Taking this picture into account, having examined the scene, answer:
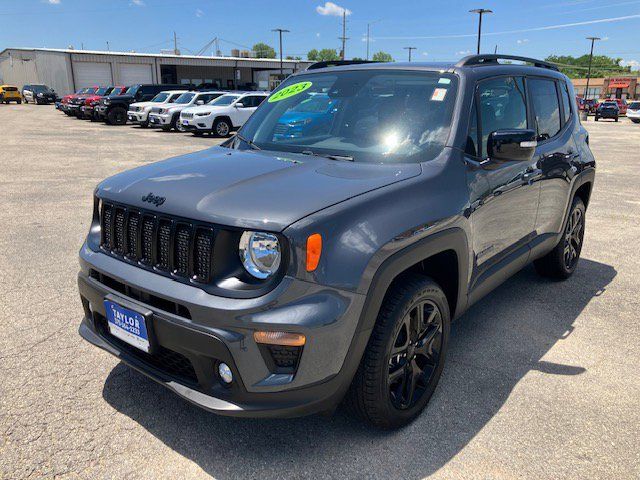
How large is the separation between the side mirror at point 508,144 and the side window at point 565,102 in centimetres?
168

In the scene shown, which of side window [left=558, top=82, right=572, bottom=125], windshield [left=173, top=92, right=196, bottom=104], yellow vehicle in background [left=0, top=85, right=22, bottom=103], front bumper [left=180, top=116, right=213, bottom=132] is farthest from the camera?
yellow vehicle in background [left=0, top=85, right=22, bottom=103]

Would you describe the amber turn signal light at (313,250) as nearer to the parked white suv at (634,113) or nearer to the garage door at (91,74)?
the parked white suv at (634,113)

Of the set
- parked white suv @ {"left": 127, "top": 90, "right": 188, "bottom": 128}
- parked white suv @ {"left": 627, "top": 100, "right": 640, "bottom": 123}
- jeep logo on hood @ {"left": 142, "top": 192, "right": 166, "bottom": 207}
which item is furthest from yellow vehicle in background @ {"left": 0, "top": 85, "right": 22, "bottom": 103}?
jeep logo on hood @ {"left": 142, "top": 192, "right": 166, "bottom": 207}

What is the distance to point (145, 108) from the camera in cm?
2311

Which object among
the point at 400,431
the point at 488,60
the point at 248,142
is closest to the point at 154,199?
the point at 248,142

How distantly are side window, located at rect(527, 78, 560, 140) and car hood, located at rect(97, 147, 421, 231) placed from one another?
173 centimetres

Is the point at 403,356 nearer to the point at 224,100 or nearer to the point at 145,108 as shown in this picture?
the point at 224,100

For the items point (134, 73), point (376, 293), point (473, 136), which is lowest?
point (376, 293)

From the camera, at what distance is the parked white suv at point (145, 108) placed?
23188 millimetres

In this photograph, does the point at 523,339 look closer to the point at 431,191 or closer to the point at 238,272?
the point at 431,191

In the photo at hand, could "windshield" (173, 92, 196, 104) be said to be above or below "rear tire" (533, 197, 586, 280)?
above

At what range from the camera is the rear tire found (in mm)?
4535

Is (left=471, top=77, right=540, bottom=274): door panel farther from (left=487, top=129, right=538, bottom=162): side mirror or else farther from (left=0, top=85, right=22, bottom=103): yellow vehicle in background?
(left=0, top=85, right=22, bottom=103): yellow vehicle in background

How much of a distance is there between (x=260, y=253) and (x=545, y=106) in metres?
3.01
